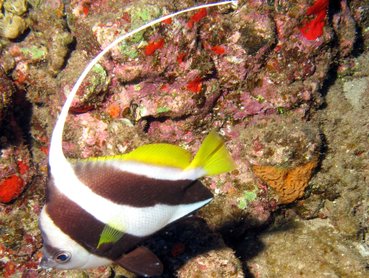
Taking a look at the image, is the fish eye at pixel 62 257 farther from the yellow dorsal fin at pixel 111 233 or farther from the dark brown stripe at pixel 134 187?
the dark brown stripe at pixel 134 187

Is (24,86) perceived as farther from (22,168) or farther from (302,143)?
(302,143)

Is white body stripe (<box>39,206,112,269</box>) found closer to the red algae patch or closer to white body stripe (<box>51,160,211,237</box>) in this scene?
white body stripe (<box>51,160,211,237</box>)

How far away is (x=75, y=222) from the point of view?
1.85 metres

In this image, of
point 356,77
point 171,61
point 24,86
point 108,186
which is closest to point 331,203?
point 356,77

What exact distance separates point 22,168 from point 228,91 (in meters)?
2.89

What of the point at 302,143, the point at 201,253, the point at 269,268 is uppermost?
the point at 302,143

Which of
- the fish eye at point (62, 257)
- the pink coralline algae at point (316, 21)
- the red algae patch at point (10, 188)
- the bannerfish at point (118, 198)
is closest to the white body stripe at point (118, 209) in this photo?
the bannerfish at point (118, 198)

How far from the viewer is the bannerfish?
70.4 inches

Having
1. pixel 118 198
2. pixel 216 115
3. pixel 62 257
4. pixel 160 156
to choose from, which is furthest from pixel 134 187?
pixel 216 115

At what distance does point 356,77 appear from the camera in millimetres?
4805

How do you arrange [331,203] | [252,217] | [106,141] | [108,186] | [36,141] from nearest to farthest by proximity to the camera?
[108,186], [106,141], [252,217], [331,203], [36,141]

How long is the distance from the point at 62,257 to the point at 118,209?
1.53ft

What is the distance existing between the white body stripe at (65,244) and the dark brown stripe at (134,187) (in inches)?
13.5

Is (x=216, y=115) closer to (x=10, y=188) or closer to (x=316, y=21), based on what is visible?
(x=316, y=21)
